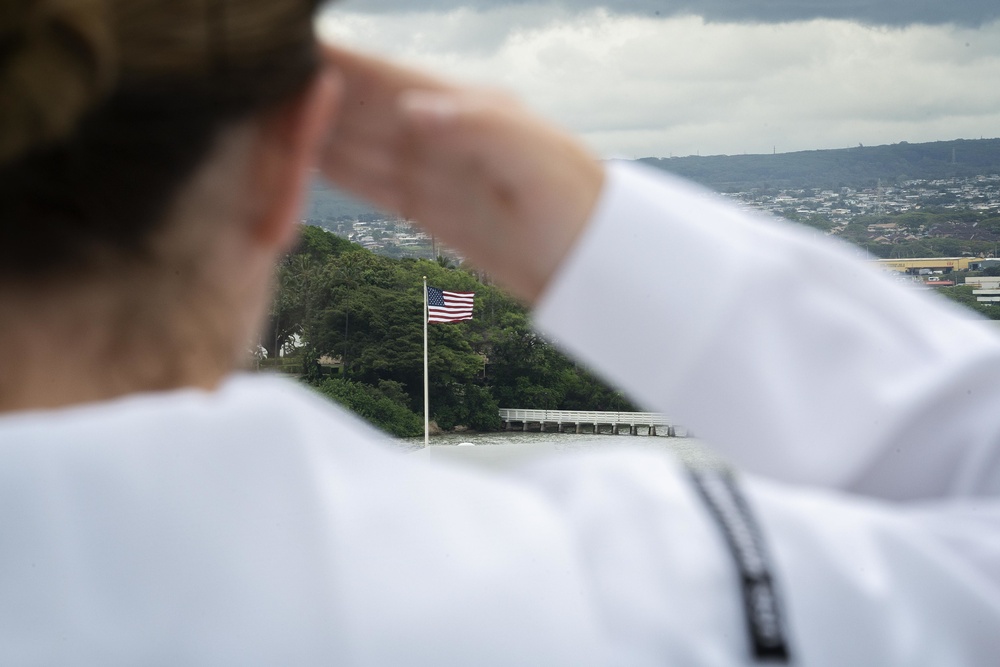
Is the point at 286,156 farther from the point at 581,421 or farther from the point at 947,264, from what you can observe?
the point at 581,421

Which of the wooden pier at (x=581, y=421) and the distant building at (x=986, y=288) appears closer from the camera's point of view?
the distant building at (x=986, y=288)

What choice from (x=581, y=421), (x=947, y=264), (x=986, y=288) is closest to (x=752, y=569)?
(x=986, y=288)

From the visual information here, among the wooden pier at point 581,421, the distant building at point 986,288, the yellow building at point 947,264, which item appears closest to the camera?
the distant building at point 986,288

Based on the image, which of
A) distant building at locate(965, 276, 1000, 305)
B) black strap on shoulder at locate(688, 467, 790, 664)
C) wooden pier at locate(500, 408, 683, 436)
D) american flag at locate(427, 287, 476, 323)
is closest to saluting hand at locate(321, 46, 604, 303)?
black strap on shoulder at locate(688, 467, 790, 664)

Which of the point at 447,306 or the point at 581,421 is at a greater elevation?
the point at 447,306

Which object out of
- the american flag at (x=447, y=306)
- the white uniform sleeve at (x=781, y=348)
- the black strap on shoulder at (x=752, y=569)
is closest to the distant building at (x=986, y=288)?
the american flag at (x=447, y=306)

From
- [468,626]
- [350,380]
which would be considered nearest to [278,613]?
[468,626]

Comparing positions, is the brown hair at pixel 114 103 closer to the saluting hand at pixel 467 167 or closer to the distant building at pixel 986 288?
the saluting hand at pixel 467 167
